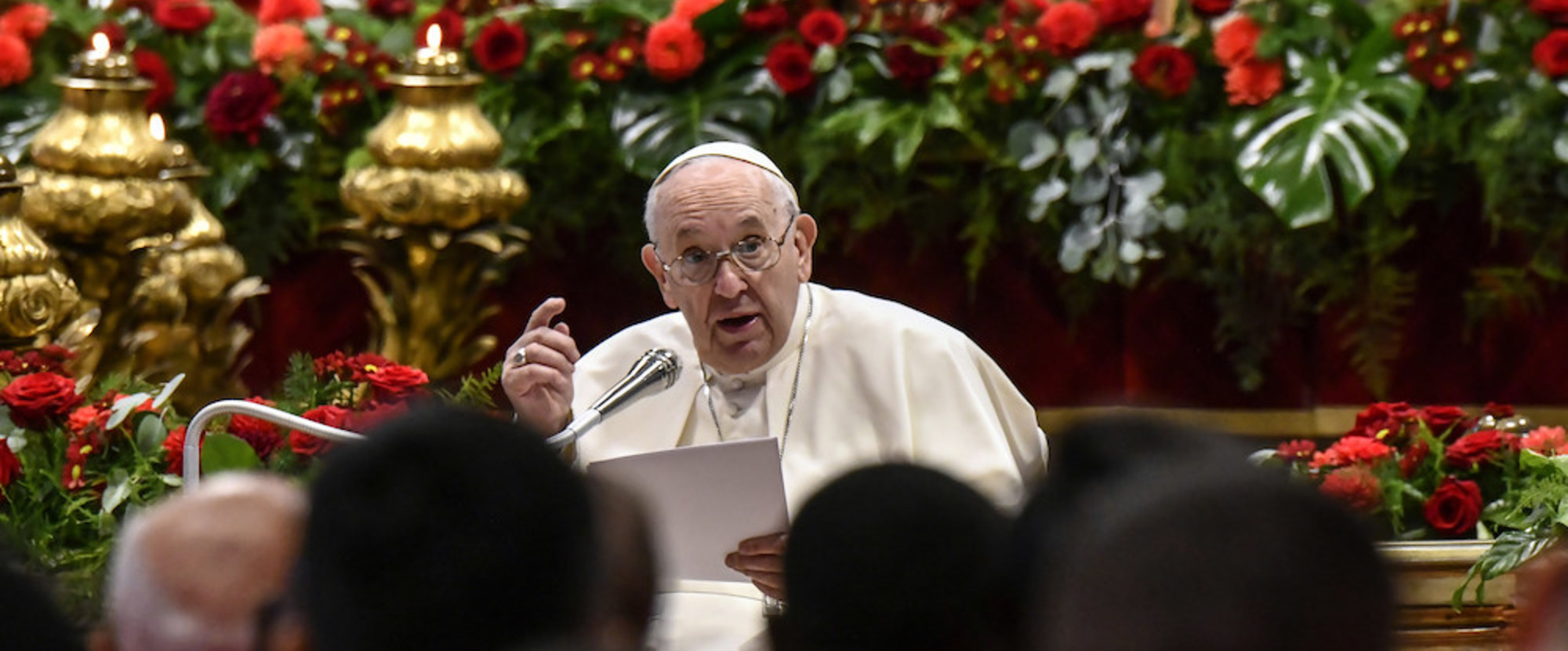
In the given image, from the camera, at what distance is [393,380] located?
4516 millimetres

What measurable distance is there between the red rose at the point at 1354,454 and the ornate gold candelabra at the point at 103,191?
8.75ft

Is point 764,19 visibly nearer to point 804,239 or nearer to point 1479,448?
point 804,239

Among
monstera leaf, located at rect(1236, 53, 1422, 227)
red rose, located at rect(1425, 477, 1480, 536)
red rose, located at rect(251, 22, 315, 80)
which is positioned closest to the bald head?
red rose, located at rect(1425, 477, 1480, 536)

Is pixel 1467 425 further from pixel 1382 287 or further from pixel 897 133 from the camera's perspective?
pixel 897 133

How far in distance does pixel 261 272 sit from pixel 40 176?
3.75ft

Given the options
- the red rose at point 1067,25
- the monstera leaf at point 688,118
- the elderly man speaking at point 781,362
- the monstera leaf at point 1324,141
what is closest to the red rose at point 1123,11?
the red rose at point 1067,25

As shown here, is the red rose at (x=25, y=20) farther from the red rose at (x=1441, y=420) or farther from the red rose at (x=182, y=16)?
the red rose at (x=1441, y=420)

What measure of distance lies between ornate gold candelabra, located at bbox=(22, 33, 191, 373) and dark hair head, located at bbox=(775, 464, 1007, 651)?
4021mm

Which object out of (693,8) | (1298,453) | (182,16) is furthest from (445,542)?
(182,16)

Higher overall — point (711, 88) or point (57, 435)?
point (711, 88)

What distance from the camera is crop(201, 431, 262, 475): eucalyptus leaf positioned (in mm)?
4113

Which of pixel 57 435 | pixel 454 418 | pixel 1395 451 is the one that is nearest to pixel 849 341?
pixel 1395 451

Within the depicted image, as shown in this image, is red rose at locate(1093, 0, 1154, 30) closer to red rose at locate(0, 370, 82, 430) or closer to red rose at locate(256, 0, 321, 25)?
red rose at locate(256, 0, 321, 25)

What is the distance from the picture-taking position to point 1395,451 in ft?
15.7
